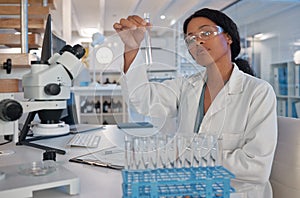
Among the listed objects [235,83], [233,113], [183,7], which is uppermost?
[183,7]

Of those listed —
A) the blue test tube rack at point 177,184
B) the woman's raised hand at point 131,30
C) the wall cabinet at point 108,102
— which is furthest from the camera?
the wall cabinet at point 108,102

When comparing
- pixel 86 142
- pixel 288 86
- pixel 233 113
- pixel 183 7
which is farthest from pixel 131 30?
pixel 183 7

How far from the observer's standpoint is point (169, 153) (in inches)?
31.1

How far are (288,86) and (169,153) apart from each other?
435cm

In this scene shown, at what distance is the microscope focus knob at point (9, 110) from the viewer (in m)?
0.72

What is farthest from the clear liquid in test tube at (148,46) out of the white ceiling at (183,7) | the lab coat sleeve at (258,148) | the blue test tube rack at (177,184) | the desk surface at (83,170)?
the white ceiling at (183,7)

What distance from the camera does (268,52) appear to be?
17.0ft

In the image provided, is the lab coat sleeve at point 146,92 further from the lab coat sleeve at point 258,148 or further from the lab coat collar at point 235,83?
the lab coat sleeve at point 258,148

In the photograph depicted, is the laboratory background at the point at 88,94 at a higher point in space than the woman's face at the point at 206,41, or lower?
lower

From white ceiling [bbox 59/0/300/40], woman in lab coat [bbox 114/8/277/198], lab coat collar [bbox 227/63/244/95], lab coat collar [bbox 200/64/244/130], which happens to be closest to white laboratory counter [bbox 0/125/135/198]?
woman in lab coat [bbox 114/8/277/198]

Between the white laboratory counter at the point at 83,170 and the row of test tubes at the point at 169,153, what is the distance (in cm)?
11

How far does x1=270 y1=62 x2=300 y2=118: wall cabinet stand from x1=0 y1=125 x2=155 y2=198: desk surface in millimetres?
3623

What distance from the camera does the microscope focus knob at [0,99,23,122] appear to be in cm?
72

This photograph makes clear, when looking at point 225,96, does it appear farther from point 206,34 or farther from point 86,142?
point 86,142
